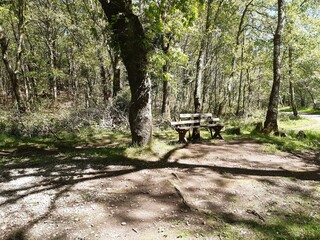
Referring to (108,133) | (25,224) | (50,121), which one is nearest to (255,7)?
(108,133)

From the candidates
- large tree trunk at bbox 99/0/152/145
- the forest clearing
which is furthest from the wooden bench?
large tree trunk at bbox 99/0/152/145

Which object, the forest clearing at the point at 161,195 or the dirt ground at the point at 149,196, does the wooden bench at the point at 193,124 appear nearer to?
the forest clearing at the point at 161,195

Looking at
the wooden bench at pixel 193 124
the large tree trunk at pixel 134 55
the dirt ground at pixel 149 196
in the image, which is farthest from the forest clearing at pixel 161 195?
the wooden bench at pixel 193 124

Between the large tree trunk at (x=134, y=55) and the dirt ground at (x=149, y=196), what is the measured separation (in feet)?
3.82

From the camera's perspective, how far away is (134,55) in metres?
7.09

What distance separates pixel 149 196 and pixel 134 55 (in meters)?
4.09

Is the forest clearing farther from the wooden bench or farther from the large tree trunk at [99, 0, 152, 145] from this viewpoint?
the wooden bench

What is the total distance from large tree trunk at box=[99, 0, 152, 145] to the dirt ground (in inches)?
45.8

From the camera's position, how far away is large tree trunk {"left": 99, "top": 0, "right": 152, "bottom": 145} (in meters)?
6.82

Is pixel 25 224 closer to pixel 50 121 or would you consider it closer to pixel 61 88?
pixel 50 121

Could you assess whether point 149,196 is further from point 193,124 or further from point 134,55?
point 193,124

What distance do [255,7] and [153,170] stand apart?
18297 mm

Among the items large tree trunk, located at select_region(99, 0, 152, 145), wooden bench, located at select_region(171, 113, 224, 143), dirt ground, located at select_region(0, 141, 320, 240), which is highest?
large tree trunk, located at select_region(99, 0, 152, 145)

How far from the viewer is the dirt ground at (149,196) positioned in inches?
144
